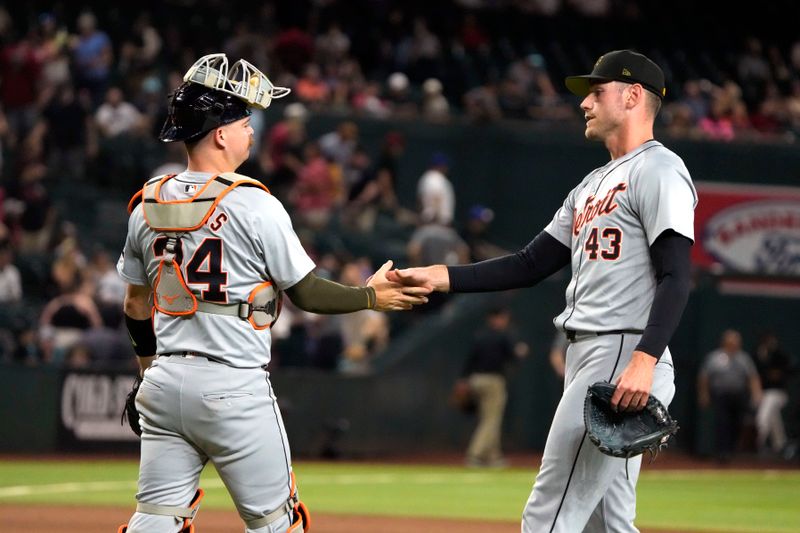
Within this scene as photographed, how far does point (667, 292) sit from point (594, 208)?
55 centimetres

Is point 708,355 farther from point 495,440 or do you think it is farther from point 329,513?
point 329,513

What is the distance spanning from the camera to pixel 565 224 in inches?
223


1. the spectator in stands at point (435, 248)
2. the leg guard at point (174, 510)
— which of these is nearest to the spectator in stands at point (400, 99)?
the spectator in stands at point (435, 248)

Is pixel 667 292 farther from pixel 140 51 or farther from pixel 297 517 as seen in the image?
pixel 140 51

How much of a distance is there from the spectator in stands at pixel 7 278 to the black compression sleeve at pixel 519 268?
11410 mm

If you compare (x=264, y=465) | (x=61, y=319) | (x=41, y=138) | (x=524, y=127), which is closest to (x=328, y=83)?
(x=524, y=127)

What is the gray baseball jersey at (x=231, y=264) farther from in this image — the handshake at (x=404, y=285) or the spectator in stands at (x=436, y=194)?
the spectator in stands at (x=436, y=194)

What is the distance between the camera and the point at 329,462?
16.9 metres

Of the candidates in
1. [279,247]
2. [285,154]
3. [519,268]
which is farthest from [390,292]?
[285,154]

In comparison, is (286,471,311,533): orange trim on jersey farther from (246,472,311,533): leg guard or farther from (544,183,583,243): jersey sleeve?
(544,183,583,243): jersey sleeve

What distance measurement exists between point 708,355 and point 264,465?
16.2 meters

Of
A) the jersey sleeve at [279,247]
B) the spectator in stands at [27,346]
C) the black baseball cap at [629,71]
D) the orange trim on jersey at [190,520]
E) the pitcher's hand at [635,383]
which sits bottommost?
the spectator in stands at [27,346]

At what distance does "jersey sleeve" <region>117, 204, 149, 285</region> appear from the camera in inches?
197

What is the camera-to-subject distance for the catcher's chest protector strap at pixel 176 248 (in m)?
4.82
